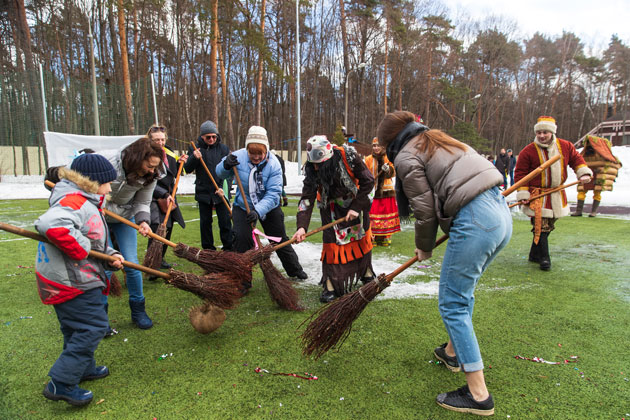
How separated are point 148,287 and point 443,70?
105 ft

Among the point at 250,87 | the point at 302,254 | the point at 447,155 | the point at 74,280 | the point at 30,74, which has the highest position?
the point at 250,87

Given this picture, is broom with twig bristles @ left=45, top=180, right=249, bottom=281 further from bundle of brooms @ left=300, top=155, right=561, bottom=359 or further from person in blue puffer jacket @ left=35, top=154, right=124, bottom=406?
bundle of brooms @ left=300, top=155, right=561, bottom=359

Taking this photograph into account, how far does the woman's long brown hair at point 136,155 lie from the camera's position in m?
2.79

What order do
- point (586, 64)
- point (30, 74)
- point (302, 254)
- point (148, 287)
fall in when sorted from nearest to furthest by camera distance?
point (148, 287)
point (302, 254)
point (30, 74)
point (586, 64)

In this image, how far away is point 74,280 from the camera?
6.84ft

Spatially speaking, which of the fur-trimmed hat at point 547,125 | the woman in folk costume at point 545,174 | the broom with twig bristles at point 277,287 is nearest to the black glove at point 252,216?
the broom with twig bristles at point 277,287

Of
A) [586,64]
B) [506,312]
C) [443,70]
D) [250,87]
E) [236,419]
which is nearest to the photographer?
[236,419]

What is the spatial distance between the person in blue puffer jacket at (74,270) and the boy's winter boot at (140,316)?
0.85m

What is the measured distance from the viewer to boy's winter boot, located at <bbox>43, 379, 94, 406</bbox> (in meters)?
2.06

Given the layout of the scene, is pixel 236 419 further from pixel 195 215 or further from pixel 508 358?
pixel 195 215

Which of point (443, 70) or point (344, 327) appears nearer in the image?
point (344, 327)

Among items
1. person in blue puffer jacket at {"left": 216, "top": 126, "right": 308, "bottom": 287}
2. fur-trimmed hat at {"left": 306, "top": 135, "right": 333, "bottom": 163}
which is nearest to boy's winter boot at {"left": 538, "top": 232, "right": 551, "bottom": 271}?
fur-trimmed hat at {"left": 306, "top": 135, "right": 333, "bottom": 163}

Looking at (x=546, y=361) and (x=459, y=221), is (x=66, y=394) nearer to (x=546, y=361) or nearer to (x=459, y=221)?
(x=459, y=221)

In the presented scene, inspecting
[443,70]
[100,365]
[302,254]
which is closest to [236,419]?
[100,365]
